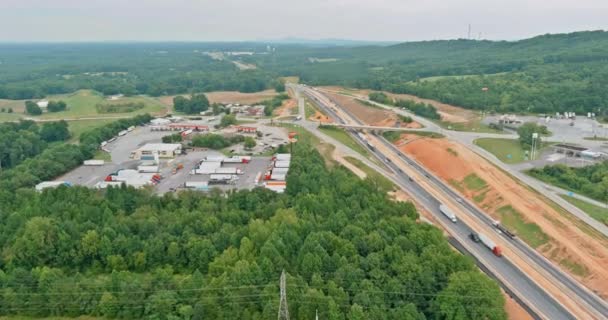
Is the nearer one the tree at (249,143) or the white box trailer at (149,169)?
the white box trailer at (149,169)

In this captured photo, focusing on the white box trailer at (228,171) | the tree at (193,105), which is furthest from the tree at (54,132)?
the white box trailer at (228,171)

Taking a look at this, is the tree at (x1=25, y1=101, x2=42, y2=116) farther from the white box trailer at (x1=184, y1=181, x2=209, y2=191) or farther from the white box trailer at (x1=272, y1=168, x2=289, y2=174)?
the white box trailer at (x1=272, y1=168, x2=289, y2=174)

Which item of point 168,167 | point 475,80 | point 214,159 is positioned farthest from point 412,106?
point 168,167

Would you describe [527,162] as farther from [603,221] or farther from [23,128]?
[23,128]

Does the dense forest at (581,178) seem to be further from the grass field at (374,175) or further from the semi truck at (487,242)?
the grass field at (374,175)

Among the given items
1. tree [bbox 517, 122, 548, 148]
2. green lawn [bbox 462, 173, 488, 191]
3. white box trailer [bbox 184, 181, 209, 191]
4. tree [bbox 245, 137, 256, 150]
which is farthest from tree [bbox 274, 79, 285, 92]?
green lawn [bbox 462, 173, 488, 191]

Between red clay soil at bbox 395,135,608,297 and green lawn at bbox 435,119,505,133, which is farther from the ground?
green lawn at bbox 435,119,505,133

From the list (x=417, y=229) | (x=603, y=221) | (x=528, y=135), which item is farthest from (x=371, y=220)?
(x=528, y=135)
